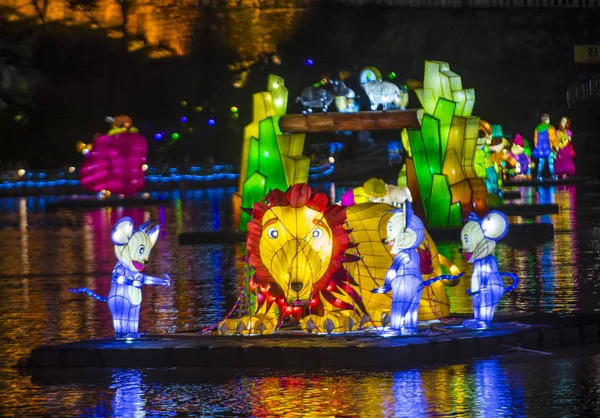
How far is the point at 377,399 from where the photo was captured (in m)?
9.56

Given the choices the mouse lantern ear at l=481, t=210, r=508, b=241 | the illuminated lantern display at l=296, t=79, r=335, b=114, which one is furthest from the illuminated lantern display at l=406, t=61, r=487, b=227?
the mouse lantern ear at l=481, t=210, r=508, b=241

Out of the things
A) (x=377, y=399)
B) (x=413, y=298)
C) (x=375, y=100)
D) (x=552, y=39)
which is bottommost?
(x=377, y=399)

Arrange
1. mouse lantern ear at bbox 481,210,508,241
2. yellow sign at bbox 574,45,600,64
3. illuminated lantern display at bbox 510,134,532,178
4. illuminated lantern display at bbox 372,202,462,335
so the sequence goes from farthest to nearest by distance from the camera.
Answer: yellow sign at bbox 574,45,600,64
illuminated lantern display at bbox 510,134,532,178
mouse lantern ear at bbox 481,210,508,241
illuminated lantern display at bbox 372,202,462,335

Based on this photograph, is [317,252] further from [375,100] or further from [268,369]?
[375,100]

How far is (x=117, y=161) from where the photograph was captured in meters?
40.2

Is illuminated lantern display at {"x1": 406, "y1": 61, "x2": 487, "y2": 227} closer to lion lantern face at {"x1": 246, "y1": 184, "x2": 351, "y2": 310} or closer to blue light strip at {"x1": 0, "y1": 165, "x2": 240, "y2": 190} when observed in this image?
lion lantern face at {"x1": 246, "y1": 184, "x2": 351, "y2": 310}

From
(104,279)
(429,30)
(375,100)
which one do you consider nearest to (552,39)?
(429,30)

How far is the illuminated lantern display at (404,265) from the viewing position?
37.0 feet

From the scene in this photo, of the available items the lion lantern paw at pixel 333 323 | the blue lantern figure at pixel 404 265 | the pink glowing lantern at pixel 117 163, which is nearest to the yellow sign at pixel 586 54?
the pink glowing lantern at pixel 117 163

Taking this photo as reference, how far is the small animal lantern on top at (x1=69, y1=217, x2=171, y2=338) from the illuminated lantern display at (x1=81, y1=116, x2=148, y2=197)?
28.1m

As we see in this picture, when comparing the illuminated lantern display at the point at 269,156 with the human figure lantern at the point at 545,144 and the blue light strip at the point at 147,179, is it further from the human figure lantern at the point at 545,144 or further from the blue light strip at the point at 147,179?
the blue light strip at the point at 147,179

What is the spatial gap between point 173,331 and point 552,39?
64.8 m

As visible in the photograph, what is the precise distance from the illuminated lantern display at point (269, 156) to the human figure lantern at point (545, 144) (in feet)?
79.2

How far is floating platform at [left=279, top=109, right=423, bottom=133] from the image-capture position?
2523cm
